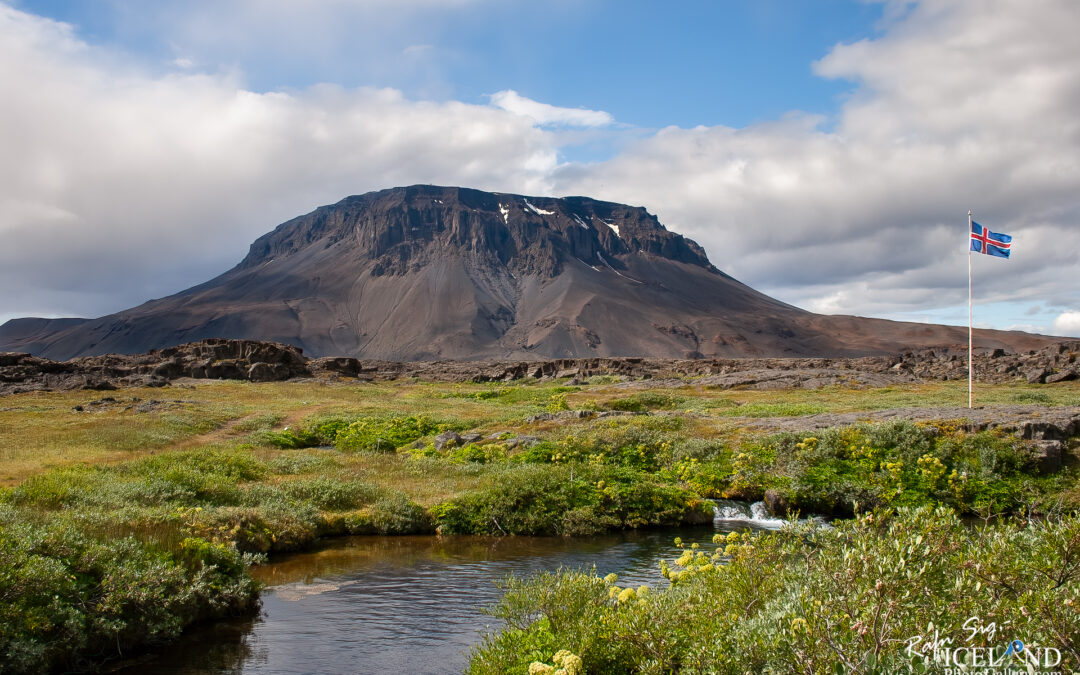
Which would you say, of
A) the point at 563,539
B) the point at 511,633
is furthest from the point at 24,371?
the point at 511,633

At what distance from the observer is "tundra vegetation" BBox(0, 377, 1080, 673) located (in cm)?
597

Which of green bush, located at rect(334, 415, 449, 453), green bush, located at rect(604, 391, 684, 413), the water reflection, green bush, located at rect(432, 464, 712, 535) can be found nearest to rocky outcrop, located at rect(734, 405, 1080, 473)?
green bush, located at rect(432, 464, 712, 535)

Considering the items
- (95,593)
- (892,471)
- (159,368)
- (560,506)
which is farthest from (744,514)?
(159,368)

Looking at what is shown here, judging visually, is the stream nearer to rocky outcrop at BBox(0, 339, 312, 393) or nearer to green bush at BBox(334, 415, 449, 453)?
green bush at BBox(334, 415, 449, 453)

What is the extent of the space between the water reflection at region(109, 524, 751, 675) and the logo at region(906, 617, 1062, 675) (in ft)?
23.8

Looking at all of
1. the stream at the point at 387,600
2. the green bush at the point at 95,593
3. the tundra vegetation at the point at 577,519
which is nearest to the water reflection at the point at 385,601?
the stream at the point at 387,600

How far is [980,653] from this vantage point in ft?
17.0

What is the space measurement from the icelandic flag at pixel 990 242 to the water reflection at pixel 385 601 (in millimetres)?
24320

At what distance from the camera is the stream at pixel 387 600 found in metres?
11.0

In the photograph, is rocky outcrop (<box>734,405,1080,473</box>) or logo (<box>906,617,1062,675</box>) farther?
rocky outcrop (<box>734,405,1080,473</box>)

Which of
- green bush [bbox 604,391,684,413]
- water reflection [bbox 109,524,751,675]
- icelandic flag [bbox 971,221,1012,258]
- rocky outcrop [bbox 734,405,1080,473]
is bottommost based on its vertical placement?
water reflection [bbox 109,524,751,675]

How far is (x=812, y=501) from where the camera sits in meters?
22.7

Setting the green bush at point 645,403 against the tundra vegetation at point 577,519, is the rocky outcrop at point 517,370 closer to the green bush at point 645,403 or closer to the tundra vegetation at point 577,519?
the green bush at point 645,403

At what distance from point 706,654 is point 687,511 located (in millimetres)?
15398
